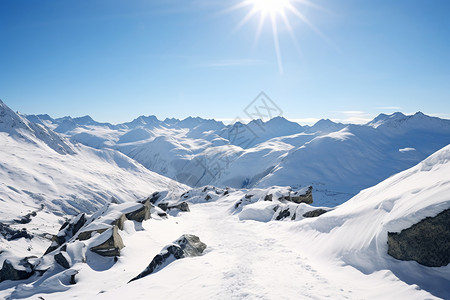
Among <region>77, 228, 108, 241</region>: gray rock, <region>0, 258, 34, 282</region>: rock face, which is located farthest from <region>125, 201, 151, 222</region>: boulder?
<region>0, 258, 34, 282</region>: rock face

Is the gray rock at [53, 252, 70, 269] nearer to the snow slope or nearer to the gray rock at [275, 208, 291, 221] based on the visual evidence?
the snow slope

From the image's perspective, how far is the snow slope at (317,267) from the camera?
8.33 meters

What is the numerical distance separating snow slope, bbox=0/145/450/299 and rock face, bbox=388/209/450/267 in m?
0.22

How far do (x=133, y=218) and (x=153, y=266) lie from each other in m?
11.9

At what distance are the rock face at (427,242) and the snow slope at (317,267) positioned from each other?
22 centimetres

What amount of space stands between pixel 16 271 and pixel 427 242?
876 inches

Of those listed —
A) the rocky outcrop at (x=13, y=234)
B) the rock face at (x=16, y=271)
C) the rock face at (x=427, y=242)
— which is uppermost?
the rock face at (x=427, y=242)

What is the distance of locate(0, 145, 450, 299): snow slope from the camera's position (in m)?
8.33

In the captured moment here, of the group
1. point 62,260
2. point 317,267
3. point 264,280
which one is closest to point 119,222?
point 62,260

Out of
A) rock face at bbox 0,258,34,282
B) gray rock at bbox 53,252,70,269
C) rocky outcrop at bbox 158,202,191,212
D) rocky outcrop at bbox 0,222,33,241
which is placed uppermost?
gray rock at bbox 53,252,70,269

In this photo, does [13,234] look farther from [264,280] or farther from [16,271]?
[264,280]

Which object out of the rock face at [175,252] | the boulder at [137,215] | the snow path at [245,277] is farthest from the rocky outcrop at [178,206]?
the rock face at [175,252]

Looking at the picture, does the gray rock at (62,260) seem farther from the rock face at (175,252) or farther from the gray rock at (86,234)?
the rock face at (175,252)

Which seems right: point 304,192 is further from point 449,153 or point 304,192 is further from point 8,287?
point 8,287
